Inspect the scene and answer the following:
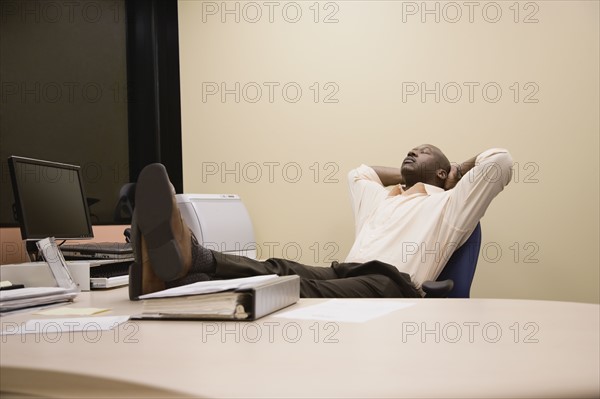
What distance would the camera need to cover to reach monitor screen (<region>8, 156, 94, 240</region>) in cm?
173

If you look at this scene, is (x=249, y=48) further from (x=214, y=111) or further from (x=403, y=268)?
(x=403, y=268)

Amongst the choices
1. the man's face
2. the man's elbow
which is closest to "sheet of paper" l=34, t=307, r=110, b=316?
the man's elbow

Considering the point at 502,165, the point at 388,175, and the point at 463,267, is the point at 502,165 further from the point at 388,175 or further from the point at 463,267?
the point at 388,175

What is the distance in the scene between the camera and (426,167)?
289cm

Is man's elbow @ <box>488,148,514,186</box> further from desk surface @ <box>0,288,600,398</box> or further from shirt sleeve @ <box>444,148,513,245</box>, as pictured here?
desk surface @ <box>0,288,600,398</box>

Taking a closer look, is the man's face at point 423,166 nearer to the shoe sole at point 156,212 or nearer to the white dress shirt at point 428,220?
the white dress shirt at point 428,220

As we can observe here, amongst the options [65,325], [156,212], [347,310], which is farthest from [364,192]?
[65,325]

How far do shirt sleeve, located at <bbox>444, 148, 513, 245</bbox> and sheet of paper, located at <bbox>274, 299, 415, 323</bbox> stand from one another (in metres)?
1.26

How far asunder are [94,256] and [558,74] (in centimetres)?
258

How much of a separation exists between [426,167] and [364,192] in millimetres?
332

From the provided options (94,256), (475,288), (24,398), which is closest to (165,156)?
(94,256)

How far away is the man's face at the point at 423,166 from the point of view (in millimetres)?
2887

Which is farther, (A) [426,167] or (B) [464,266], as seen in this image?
(A) [426,167]

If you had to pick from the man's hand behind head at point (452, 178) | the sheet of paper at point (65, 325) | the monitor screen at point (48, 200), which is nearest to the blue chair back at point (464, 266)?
the man's hand behind head at point (452, 178)
